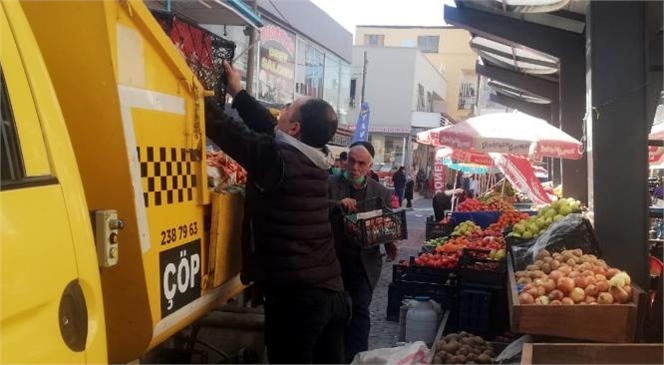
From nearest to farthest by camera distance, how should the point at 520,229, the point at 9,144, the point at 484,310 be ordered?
the point at 9,144, the point at 484,310, the point at 520,229

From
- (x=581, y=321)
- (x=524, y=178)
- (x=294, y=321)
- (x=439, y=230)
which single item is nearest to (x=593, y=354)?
(x=581, y=321)

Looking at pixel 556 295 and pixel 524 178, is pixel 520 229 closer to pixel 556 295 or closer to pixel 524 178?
pixel 556 295

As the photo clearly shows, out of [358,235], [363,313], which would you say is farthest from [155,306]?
[363,313]

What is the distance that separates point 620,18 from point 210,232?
4.32 metres

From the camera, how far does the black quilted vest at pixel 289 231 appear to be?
9.12ft

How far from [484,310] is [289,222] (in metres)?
3.28

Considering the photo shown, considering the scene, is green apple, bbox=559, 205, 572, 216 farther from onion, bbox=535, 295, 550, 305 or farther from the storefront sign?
the storefront sign

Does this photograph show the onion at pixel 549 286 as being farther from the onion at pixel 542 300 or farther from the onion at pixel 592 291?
the onion at pixel 592 291

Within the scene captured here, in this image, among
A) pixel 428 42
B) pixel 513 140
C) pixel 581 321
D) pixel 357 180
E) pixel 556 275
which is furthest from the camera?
pixel 428 42

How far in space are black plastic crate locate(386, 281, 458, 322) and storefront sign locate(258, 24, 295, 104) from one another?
5.27 m

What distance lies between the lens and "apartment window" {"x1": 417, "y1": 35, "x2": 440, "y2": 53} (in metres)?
49.3

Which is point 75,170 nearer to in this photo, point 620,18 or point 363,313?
point 363,313

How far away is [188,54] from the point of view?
9.89 feet

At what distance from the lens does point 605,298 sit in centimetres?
380
